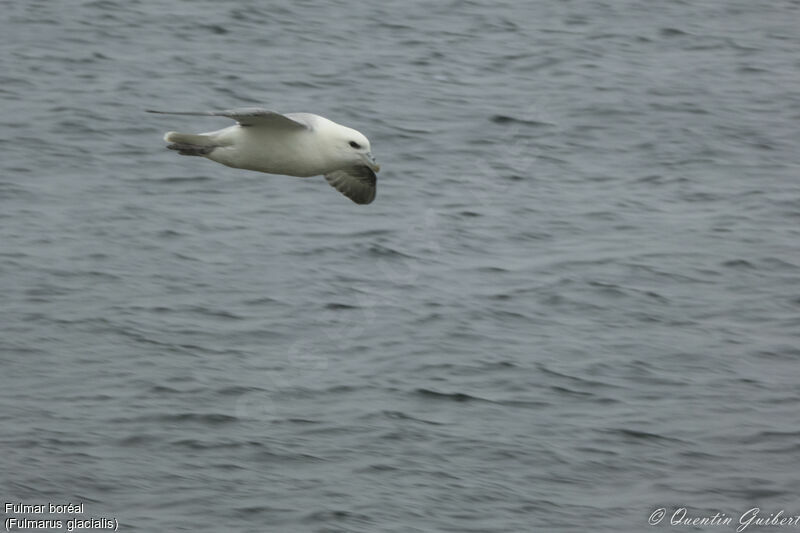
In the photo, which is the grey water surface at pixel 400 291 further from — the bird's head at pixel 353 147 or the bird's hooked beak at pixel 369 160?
the bird's head at pixel 353 147

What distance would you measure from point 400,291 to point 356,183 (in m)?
5.31

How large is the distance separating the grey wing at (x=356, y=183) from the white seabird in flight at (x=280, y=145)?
3.02ft

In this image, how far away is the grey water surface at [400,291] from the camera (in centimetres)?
1206

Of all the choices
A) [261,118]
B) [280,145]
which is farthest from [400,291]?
[261,118]

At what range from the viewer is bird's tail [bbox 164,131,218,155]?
27.1 feet

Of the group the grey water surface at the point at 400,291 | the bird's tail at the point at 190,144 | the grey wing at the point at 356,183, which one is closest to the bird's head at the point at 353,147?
the bird's tail at the point at 190,144

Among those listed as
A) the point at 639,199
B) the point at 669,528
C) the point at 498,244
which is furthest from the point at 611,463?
the point at 639,199

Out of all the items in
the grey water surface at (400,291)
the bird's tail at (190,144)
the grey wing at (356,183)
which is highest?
the bird's tail at (190,144)

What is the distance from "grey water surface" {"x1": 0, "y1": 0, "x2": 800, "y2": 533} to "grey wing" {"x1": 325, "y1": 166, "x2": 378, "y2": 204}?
2.94m

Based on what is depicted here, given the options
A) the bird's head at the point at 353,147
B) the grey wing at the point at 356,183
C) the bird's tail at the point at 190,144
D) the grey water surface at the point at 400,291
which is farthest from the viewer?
the grey water surface at the point at 400,291

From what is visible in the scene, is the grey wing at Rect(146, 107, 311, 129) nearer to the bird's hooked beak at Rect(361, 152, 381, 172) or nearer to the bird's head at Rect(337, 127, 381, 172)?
the bird's head at Rect(337, 127, 381, 172)

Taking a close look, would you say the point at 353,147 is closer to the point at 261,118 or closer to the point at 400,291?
the point at 261,118

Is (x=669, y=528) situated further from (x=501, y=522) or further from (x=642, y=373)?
(x=642, y=373)

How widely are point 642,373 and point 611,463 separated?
1.71 metres
